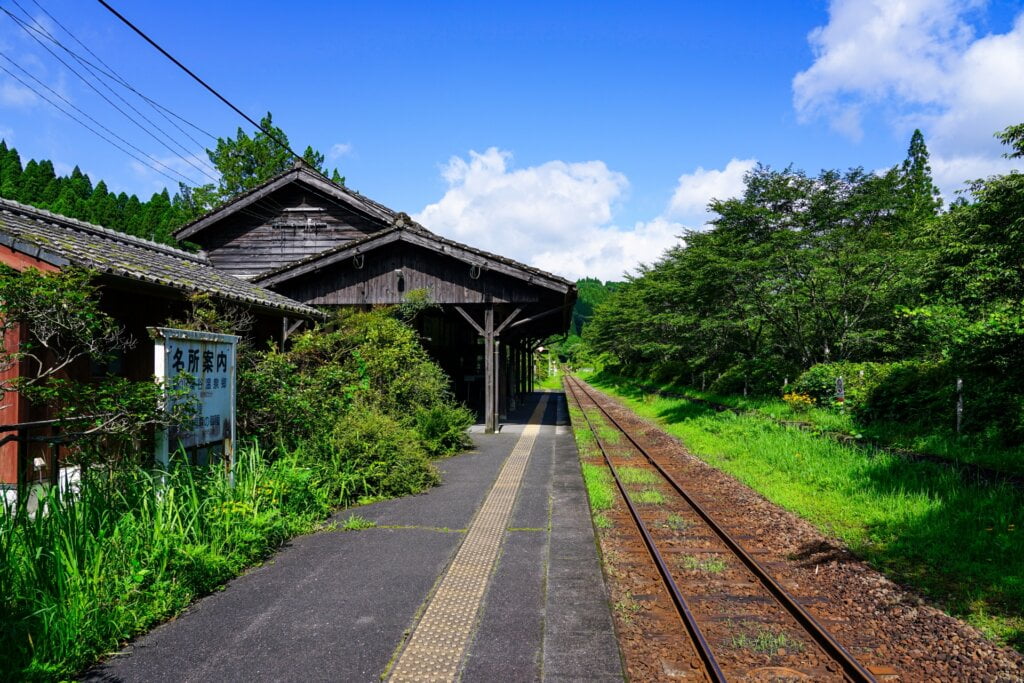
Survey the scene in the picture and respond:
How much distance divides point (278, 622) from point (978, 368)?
12.5 metres

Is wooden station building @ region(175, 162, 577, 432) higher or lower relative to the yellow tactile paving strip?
higher

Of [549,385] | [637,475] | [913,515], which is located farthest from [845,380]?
[549,385]

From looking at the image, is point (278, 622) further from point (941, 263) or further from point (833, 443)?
point (941, 263)

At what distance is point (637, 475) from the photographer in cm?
991

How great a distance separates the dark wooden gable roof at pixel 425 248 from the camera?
44.2ft

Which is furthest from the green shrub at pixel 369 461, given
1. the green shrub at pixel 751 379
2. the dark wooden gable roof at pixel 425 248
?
the green shrub at pixel 751 379

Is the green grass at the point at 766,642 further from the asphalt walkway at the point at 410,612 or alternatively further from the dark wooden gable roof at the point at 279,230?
the dark wooden gable roof at the point at 279,230

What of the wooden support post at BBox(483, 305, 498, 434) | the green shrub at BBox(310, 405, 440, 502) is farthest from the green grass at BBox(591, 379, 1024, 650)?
the wooden support post at BBox(483, 305, 498, 434)

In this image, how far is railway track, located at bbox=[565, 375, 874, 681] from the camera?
376 cm

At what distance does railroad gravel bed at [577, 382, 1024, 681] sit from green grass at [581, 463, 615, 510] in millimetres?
866

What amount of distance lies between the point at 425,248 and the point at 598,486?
26.0 feet

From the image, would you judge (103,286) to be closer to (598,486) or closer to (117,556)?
(117,556)

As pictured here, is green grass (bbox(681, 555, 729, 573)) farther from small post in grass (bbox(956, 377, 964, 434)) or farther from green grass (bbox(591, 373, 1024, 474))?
small post in grass (bbox(956, 377, 964, 434))

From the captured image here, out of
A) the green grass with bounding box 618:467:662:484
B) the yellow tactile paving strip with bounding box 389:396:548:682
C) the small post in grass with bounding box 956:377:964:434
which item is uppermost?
the small post in grass with bounding box 956:377:964:434
